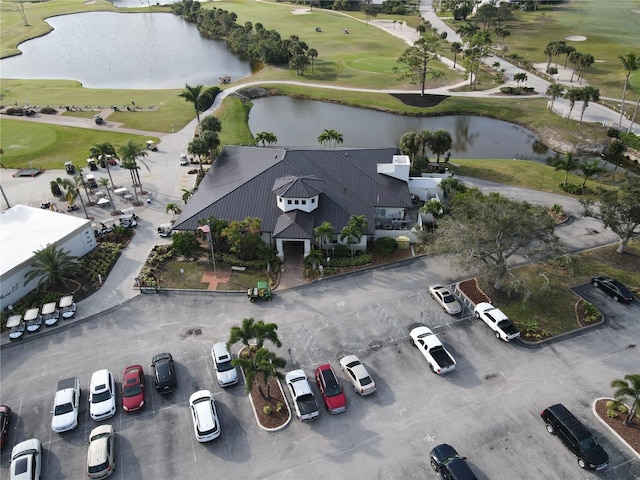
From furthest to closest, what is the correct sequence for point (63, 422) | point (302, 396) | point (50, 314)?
point (50, 314) → point (302, 396) → point (63, 422)

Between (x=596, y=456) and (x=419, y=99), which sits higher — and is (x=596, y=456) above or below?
below

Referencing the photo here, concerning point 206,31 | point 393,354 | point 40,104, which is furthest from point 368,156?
point 206,31

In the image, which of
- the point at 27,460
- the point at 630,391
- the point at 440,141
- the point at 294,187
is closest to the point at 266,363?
the point at 27,460

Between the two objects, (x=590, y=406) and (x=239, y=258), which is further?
(x=239, y=258)

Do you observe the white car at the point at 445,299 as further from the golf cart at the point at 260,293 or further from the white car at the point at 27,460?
the white car at the point at 27,460

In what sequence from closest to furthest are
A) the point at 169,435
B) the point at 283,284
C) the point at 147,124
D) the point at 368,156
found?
the point at 169,435 → the point at 283,284 → the point at 368,156 → the point at 147,124

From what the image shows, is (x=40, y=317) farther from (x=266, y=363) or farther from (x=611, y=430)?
(x=611, y=430)

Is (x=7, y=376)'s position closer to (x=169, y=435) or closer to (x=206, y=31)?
(x=169, y=435)
